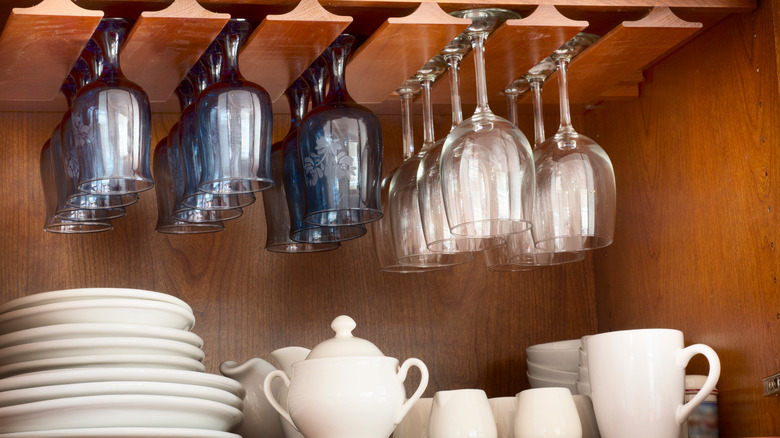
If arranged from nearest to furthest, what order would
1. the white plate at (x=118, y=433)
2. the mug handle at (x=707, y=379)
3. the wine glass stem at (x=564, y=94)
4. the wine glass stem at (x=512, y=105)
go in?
the white plate at (x=118, y=433) < the mug handle at (x=707, y=379) < the wine glass stem at (x=564, y=94) < the wine glass stem at (x=512, y=105)

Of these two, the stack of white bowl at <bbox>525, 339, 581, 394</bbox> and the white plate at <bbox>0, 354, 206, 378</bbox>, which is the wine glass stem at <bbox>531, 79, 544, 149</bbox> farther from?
the white plate at <bbox>0, 354, 206, 378</bbox>

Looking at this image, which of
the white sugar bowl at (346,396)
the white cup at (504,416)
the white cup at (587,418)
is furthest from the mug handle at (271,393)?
the white cup at (587,418)

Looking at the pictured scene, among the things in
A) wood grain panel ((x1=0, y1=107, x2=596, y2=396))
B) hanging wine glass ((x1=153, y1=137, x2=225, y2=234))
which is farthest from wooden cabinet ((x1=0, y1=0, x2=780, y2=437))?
hanging wine glass ((x1=153, y1=137, x2=225, y2=234))

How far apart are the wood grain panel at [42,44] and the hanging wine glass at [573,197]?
1.74 ft

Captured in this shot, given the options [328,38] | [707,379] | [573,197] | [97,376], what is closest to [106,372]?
[97,376]

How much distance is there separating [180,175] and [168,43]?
165mm

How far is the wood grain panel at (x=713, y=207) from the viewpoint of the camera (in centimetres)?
124

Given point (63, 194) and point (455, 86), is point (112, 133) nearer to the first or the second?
point (63, 194)

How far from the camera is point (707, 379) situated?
46.2 inches

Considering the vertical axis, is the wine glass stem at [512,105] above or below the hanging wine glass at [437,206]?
above

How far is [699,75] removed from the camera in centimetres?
138

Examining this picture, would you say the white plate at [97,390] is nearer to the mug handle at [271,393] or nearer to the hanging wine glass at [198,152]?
the mug handle at [271,393]

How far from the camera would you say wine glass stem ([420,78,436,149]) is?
Result: 1296mm

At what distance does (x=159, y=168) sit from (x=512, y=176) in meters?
0.45
